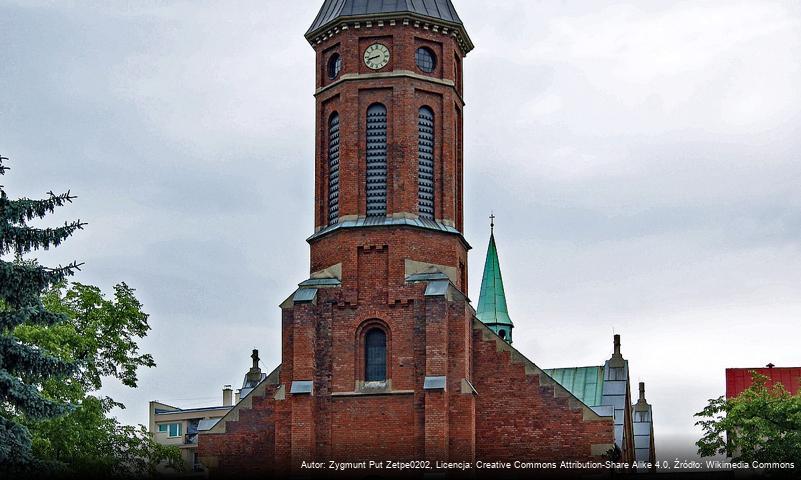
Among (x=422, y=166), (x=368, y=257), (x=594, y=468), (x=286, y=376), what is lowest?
(x=594, y=468)

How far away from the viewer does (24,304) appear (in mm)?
28297

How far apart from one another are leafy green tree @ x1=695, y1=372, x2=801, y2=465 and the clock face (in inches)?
677

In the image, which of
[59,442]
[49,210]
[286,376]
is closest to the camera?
[49,210]

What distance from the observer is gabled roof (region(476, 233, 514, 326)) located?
261 feet

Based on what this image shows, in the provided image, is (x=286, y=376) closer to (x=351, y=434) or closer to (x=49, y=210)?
(x=351, y=434)

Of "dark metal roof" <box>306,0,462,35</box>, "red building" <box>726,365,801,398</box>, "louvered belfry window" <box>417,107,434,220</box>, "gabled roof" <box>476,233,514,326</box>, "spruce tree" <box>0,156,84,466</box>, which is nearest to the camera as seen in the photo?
"spruce tree" <box>0,156,84,466</box>

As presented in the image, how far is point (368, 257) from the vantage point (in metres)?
46.0

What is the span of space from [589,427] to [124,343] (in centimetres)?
1537

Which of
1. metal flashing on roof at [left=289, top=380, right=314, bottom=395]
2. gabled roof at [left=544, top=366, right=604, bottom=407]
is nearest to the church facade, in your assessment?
metal flashing on roof at [left=289, top=380, right=314, bottom=395]

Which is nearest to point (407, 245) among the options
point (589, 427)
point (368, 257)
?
point (368, 257)

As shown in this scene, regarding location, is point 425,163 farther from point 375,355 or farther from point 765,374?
point 765,374

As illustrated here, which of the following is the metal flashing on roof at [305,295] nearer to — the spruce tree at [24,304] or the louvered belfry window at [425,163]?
the louvered belfry window at [425,163]

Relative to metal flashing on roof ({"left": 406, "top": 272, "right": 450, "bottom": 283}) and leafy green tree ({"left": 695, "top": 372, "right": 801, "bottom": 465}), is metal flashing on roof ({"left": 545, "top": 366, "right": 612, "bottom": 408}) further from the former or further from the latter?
metal flashing on roof ({"left": 406, "top": 272, "right": 450, "bottom": 283})

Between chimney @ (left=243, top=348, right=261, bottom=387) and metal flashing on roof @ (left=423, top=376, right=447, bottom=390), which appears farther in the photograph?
chimney @ (left=243, top=348, right=261, bottom=387)
